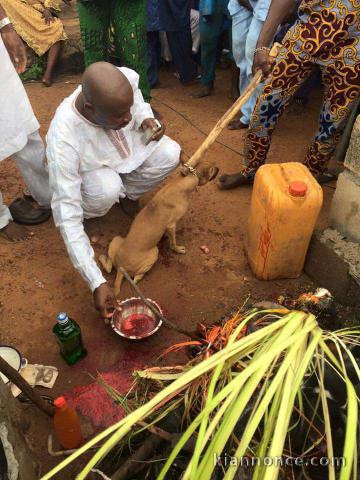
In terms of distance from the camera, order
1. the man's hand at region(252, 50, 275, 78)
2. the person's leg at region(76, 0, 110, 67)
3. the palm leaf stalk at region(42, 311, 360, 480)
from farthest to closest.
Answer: the person's leg at region(76, 0, 110, 67), the man's hand at region(252, 50, 275, 78), the palm leaf stalk at region(42, 311, 360, 480)

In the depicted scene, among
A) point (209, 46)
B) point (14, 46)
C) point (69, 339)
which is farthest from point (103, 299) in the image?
point (209, 46)

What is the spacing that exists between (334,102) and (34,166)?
2591 mm

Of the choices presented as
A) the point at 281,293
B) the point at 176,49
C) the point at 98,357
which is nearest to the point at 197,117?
the point at 176,49

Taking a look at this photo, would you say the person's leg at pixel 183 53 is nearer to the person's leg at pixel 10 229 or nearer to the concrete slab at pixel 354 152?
the person's leg at pixel 10 229

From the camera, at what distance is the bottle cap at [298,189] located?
2.80 meters

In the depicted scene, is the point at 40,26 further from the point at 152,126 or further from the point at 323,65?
the point at 323,65

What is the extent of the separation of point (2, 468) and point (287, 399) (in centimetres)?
102

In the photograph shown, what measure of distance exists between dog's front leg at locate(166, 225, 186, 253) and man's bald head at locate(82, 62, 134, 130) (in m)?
0.95

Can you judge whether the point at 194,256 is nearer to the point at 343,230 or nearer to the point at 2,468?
the point at 343,230

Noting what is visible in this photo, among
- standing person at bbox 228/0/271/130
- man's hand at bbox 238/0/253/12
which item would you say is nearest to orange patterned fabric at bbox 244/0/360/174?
standing person at bbox 228/0/271/130

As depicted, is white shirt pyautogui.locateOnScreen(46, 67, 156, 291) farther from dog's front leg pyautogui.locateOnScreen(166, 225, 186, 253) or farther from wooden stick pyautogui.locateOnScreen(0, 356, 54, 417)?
wooden stick pyautogui.locateOnScreen(0, 356, 54, 417)

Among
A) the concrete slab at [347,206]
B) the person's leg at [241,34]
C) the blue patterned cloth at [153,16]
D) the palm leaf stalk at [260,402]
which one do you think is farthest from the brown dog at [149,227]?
the blue patterned cloth at [153,16]

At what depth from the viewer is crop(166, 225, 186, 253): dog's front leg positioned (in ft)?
11.1

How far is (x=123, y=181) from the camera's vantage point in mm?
3746
